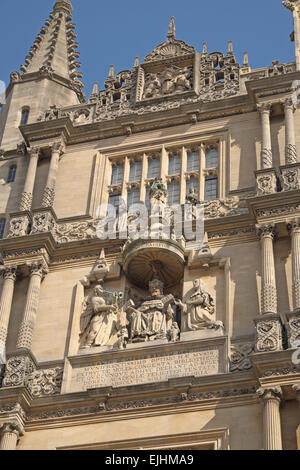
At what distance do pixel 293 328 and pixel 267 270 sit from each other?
1.83 meters

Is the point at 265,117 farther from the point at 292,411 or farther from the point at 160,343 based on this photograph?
the point at 292,411

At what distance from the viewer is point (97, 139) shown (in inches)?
1103

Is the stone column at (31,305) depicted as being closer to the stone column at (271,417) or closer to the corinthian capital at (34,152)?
the corinthian capital at (34,152)

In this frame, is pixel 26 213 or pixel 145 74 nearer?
pixel 26 213

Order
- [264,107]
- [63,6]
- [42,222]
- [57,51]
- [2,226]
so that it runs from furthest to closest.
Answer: [63,6]
[57,51]
[2,226]
[264,107]
[42,222]

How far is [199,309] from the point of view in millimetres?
22938

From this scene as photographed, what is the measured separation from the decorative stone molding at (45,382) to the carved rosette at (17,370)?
0.16 m

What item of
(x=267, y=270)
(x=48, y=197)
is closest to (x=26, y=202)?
(x=48, y=197)

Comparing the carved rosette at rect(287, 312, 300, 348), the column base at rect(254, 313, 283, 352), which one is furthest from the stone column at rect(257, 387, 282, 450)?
the carved rosette at rect(287, 312, 300, 348)

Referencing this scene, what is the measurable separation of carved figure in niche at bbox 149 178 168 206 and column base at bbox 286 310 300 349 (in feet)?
15.5

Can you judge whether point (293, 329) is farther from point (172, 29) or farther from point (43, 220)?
point (172, 29)

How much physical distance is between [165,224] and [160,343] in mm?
3084

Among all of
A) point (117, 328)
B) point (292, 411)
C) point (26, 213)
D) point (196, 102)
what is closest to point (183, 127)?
point (196, 102)

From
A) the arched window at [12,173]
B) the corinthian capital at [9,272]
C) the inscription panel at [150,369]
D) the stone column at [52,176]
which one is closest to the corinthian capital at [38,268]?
the corinthian capital at [9,272]
